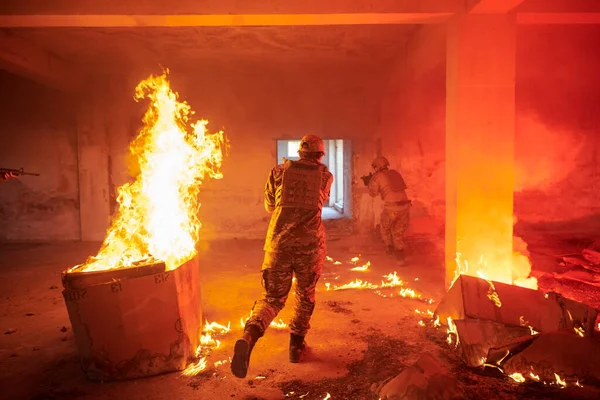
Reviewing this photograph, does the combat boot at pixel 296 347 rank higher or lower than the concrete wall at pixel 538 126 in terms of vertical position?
lower

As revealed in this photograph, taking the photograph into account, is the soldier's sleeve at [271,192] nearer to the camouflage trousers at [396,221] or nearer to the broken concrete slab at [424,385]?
the broken concrete slab at [424,385]

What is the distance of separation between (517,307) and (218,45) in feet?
23.6

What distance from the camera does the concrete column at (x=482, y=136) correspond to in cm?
536

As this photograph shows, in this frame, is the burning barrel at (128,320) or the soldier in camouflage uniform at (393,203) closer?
the burning barrel at (128,320)

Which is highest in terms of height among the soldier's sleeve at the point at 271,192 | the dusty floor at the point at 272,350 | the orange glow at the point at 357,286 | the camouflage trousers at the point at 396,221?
the soldier's sleeve at the point at 271,192

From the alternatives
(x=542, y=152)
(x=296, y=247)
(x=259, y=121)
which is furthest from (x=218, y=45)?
(x=542, y=152)

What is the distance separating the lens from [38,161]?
10.8 meters

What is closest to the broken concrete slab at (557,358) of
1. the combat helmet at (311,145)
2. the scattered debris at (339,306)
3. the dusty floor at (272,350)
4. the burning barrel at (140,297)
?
the dusty floor at (272,350)

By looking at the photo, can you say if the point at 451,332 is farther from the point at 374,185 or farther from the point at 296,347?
the point at 374,185

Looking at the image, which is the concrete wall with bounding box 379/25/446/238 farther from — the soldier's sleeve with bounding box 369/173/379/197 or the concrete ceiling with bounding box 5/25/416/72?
the soldier's sleeve with bounding box 369/173/379/197

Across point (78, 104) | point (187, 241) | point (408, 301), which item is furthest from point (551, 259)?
point (78, 104)

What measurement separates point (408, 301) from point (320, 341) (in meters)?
1.78

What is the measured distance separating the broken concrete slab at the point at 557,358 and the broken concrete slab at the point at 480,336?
8.7 inches

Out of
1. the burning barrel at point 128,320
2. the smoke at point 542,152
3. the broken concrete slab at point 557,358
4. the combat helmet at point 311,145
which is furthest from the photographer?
the smoke at point 542,152
